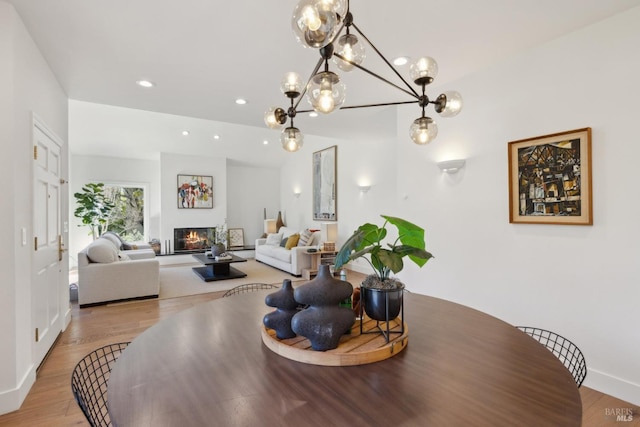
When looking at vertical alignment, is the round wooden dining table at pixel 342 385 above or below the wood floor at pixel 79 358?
above

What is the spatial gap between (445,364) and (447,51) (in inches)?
89.1

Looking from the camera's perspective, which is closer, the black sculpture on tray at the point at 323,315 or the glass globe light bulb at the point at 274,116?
the black sculpture on tray at the point at 323,315

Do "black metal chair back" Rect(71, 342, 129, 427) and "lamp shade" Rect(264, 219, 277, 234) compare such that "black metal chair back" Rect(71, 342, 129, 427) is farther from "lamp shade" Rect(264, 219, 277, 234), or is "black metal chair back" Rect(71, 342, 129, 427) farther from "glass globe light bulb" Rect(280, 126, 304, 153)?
"lamp shade" Rect(264, 219, 277, 234)

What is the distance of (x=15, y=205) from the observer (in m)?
1.98

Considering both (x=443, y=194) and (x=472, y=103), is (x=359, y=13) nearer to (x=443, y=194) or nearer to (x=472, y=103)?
(x=472, y=103)

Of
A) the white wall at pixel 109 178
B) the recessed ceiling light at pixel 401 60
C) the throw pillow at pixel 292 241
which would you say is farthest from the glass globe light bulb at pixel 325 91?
the white wall at pixel 109 178

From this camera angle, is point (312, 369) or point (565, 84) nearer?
point (312, 369)

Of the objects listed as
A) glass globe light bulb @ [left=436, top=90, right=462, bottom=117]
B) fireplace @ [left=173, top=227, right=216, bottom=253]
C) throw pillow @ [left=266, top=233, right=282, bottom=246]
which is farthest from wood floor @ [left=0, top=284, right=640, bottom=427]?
fireplace @ [left=173, top=227, right=216, bottom=253]

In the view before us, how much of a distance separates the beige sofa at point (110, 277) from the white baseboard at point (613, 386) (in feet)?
15.5

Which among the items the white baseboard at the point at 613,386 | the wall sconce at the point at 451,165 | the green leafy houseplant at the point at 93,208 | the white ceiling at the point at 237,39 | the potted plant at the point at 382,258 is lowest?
the white baseboard at the point at 613,386

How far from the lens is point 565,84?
2186 millimetres

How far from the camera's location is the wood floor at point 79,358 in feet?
6.19

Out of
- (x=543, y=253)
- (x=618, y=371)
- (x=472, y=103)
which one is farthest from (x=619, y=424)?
(x=472, y=103)

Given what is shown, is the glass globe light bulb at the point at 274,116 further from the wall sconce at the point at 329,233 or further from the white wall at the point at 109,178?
the white wall at the point at 109,178
